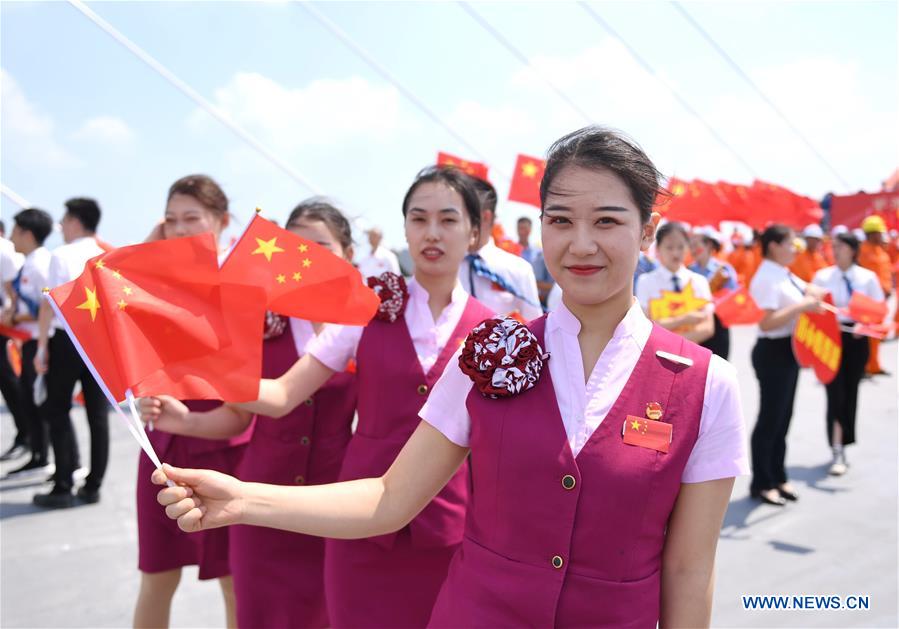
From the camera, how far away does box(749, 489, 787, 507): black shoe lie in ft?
15.4

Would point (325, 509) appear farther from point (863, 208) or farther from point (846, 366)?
point (863, 208)

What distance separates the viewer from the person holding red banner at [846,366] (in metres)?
5.39

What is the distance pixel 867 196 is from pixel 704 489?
14.0 meters

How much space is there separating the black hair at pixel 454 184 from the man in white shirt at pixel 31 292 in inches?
164

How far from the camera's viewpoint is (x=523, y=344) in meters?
1.36

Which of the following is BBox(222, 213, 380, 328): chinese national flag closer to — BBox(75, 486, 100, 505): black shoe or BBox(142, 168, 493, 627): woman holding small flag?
BBox(142, 168, 493, 627): woman holding small flag

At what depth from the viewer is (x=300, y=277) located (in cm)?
216

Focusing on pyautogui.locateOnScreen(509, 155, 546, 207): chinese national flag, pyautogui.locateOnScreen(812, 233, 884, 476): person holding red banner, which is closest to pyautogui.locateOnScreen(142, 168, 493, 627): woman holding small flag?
pyautogui.locateOnScreen(812, 233, 884, 476): person holding red banner

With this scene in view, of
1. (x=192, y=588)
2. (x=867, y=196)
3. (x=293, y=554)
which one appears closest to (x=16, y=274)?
(x=192, y=588)

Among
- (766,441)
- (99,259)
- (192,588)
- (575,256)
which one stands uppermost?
(575,256)

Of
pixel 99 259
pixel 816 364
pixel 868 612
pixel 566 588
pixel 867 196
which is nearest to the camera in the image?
pixel 566 588

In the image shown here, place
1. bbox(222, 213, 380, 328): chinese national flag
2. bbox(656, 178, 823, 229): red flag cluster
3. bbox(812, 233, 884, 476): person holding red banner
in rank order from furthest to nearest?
bbox(656, 178, 823, 229): red flag cluster < bbox(812, 233, 884, 476): person holding red banner < bbox(222, 213, 380, 328): chinese national flag

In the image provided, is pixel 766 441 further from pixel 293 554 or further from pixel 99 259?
pixel 99 259

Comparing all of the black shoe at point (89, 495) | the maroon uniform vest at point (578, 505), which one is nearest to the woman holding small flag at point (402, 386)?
the maroon uniform vest at point (578, 505)
